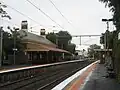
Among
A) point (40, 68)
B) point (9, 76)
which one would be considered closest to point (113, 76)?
point (9, 76)

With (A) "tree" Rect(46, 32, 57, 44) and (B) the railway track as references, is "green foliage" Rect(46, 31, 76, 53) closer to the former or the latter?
(A) "tree" Rect(46, 32, 57, 44)

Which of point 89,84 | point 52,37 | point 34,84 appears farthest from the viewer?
point 52,37

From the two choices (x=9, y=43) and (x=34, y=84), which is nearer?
(x=34, y=84)

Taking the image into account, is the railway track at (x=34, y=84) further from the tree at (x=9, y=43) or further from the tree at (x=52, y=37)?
the tree at (x=52, y=37)

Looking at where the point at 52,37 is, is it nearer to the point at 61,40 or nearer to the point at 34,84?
the point at 61,40

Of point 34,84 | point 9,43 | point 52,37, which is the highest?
point 52,37

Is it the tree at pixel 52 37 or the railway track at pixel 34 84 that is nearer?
the railway track at pixel 34 84

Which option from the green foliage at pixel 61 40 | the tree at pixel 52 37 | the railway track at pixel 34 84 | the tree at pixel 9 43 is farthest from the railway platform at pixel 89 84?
the tree at pixel 52 37

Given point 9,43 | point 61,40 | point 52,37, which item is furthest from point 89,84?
point 61,40

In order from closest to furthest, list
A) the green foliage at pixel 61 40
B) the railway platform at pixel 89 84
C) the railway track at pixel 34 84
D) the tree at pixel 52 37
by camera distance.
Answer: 1. the railway platform at pixel 89 84
2. the railway track at pixel 34 84
3. the green foliage at pixel 61 40
4. the tree at pixel 52 37

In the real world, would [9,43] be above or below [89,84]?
above

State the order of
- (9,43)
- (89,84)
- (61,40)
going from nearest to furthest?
(89,84), (9,43), (61,40)

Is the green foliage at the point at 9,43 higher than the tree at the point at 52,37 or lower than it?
lower

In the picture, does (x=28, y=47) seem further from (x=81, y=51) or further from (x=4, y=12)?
(x=81, y=51)
